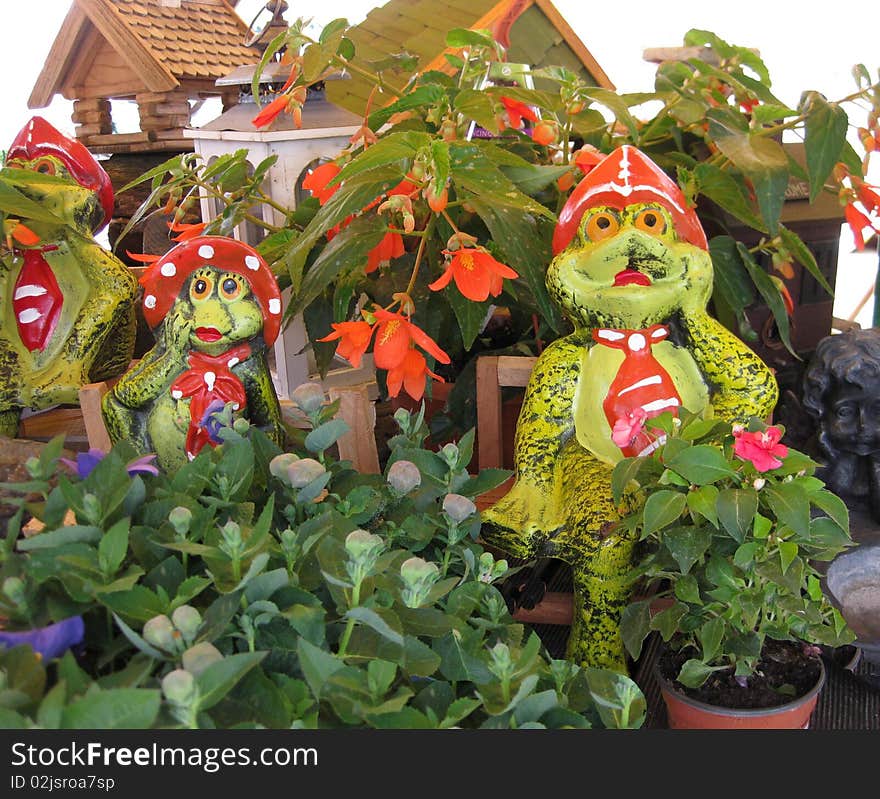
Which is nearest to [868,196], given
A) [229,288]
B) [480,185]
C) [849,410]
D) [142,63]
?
[849,410]

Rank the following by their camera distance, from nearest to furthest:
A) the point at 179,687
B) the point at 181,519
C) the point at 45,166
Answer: the point at 179,687 < the point at 181,519 < the point at 45,166

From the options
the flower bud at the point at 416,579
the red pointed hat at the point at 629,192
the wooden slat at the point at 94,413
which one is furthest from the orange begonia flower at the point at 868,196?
the wooden slat at the point at 94,413

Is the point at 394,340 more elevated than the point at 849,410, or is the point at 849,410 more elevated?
the point at 394,340

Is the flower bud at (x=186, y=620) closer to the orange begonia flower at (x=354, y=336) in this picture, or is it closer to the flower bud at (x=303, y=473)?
the flower bud at (x=303, y=473)

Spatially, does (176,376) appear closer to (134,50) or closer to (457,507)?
(457,507)

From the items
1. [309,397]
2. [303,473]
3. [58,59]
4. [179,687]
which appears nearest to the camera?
[179,687]

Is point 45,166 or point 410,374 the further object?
point 45,166

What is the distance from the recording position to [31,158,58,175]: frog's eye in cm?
105

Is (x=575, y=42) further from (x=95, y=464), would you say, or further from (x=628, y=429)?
(x=95, y=464)

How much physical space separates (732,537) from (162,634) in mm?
441

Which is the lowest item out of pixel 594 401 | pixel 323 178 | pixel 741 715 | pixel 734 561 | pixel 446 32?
pixel 741 715

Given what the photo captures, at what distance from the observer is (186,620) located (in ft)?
1.46

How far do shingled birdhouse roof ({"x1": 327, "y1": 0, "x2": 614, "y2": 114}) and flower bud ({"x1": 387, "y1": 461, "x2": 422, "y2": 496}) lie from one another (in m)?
0.68

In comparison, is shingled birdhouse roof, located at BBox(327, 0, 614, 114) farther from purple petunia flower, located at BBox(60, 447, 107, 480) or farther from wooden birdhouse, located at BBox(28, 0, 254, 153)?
purple petunia flower, located at BBox(60, 447, 107, 480)
